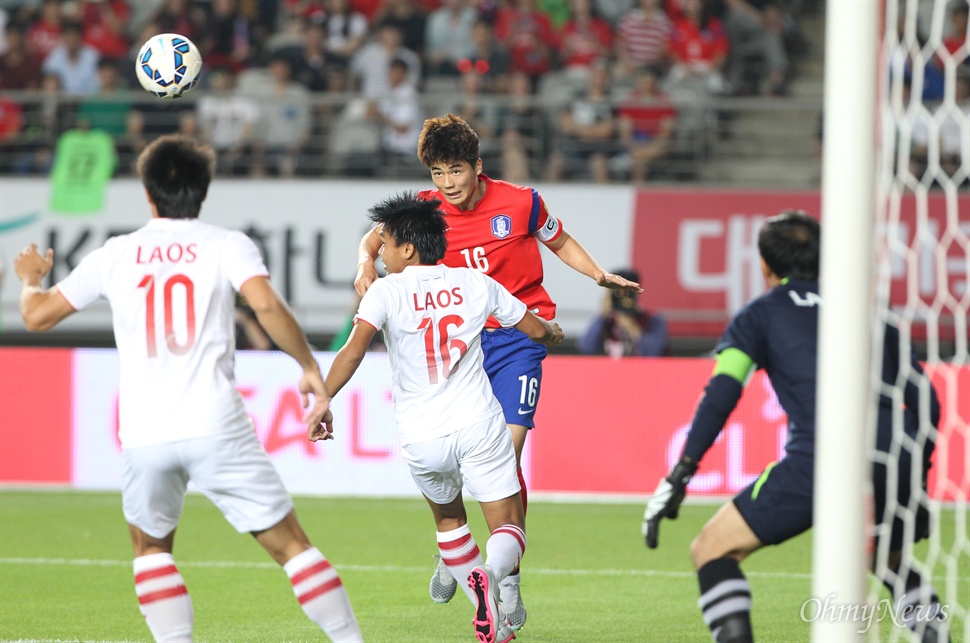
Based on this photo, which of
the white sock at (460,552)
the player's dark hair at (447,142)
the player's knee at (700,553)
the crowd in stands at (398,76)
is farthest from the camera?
the crowd in stands at (398,76)

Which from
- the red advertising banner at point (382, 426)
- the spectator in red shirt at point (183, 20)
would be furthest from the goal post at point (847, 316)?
the spectator in red shirt at point (183, 20)

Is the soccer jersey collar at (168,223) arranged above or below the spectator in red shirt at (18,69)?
below

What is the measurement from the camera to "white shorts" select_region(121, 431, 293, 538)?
439cm

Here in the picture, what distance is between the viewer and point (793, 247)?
4.70 m

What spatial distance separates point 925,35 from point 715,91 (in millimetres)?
2414

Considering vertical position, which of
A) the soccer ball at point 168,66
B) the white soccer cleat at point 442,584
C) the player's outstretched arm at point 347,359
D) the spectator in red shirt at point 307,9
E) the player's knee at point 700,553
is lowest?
the white soccer cleat at point 442,584

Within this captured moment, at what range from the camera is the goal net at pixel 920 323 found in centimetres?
446

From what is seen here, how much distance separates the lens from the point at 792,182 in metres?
14.8

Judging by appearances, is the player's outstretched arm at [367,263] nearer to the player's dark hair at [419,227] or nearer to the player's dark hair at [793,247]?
the player's dark hair at [419,227]

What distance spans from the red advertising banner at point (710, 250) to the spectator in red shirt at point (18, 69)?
279 inches

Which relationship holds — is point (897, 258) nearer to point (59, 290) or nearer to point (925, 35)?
point (925, 35)

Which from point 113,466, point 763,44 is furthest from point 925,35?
point 113,466

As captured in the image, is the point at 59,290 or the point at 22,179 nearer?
the point at 59,290

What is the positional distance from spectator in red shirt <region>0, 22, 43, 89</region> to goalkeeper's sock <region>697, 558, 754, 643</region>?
12803mm
